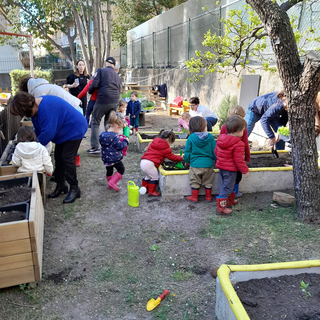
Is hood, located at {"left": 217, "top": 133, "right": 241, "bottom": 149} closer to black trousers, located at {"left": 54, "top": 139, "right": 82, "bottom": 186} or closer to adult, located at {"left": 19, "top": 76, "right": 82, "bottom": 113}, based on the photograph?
black trousers, located at {"left": 54, "top": 139, "right": 82, "bottom": 186}

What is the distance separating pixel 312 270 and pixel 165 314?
4.01 feet

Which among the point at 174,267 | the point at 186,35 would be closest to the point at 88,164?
the point at 174,267

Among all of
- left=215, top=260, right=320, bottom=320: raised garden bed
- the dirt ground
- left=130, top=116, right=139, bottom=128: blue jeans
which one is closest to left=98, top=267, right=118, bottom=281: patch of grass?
the dirt ground

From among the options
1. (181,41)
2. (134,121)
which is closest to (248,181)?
(134,121)

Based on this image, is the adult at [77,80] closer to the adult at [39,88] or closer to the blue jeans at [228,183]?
the adult at [39,88]

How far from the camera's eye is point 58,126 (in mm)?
4008

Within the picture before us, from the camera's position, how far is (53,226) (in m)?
3.79

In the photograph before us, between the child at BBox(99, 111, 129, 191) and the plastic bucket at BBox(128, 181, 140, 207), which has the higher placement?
the child at BBox(99, 111, 129, 191)

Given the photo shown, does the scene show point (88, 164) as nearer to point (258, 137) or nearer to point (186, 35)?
point (258, 137)

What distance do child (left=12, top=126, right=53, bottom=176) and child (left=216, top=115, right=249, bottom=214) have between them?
2.36 metres

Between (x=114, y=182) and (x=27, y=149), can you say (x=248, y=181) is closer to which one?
(x=114, y=182)

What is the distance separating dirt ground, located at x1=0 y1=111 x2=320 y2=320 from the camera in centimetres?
253

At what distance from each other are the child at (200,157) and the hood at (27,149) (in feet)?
6.88

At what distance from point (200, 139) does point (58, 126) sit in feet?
6.34
